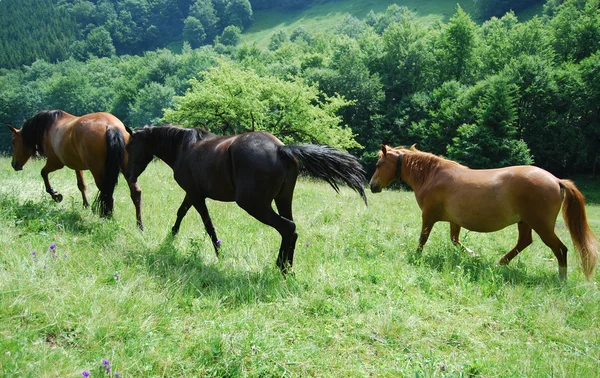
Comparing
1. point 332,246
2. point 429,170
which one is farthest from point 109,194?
point 429,170

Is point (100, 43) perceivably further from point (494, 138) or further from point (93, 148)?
point (93, 148)

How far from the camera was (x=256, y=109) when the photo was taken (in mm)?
31391

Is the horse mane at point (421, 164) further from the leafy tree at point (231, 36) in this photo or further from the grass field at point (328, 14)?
the leafy tree at point (231, 36)

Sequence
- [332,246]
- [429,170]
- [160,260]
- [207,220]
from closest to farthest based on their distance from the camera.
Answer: [160,260], [207,220], [332,246], [429,170]

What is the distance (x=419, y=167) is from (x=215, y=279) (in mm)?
4149

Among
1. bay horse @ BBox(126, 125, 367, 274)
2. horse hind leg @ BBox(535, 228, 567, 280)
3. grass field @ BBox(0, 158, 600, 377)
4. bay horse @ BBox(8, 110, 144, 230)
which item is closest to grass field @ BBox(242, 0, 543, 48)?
bay horse @ BBox(8, 110, 144, 230)

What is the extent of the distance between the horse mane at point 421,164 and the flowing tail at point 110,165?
5134mm

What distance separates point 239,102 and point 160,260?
2750 centimetres

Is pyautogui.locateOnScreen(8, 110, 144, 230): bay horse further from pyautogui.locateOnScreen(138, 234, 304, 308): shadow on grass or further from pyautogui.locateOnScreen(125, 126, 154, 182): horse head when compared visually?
pyautogui.locateOnScreen(138, 234, 304, 308): shadow on grass

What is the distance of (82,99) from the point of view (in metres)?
75.7

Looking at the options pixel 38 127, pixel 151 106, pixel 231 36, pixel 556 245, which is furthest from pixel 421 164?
pixel 231 36

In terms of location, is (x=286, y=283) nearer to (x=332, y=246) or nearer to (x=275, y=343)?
(x=275, y=343)

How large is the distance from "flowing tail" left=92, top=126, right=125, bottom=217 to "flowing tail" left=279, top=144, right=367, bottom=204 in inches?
142

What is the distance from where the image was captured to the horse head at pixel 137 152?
6.49 meters
